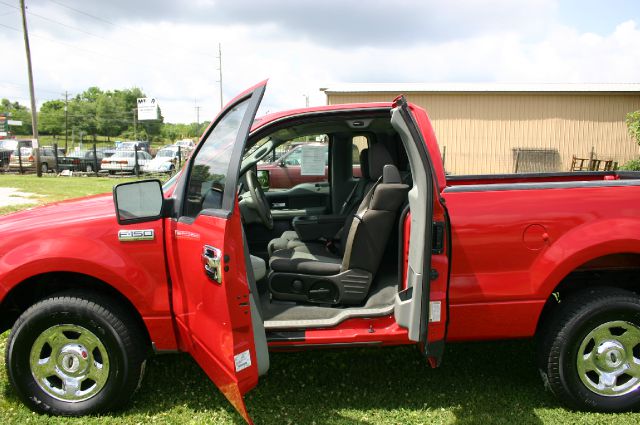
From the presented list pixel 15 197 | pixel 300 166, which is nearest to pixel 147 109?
pixel 15 197

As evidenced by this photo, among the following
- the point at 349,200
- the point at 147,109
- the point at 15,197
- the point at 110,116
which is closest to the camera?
the point at 349,200

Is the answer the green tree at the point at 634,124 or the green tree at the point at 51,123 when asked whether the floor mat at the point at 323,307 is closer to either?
the green tree at the point at 634,124

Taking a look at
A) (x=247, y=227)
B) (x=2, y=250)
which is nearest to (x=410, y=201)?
(x=247, y=227)

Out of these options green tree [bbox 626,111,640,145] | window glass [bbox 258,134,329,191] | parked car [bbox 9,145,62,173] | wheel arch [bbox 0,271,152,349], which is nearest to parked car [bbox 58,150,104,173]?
parked car [bbox 9,145,62,173]

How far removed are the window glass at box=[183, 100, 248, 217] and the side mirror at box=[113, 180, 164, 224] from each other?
17 centimetres

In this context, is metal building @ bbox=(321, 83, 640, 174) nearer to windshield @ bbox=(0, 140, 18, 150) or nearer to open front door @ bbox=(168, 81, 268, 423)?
open front door @ bbox=(168, 81, 268, 423)

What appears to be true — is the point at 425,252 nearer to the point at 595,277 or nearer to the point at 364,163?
the point at 595,277

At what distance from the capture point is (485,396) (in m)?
3.39

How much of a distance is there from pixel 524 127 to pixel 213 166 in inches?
789

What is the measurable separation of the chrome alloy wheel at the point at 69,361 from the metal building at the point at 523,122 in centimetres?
1775

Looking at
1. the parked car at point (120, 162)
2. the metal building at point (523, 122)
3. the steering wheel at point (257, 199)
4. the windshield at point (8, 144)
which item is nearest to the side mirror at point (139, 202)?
the steering wheel at point (257, 199)

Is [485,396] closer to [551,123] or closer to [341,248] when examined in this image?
[341,248]

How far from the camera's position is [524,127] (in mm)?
20516

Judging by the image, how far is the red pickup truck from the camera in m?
2.84
